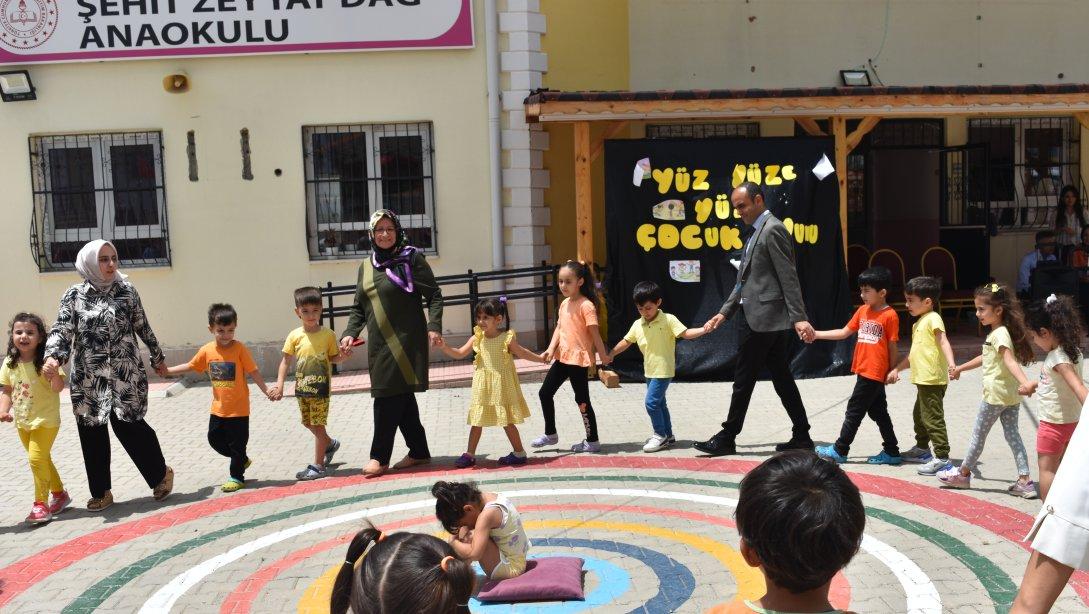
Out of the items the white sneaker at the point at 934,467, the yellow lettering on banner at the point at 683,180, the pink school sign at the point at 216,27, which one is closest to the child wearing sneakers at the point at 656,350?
the white sneaker at the point at 934,467

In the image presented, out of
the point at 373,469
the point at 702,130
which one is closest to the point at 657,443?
the point at 373,469

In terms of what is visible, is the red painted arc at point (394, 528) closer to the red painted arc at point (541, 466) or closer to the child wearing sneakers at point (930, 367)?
the red painted arc at point (541, 466)

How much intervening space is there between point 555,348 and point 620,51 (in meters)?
6.13

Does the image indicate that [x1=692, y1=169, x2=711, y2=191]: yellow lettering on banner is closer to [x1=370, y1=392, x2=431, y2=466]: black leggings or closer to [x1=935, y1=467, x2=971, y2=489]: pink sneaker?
[x1=370, y1=392, x2=431, y2=466]: black leggings

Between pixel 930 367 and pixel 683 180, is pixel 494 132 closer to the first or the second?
pixel 683 180

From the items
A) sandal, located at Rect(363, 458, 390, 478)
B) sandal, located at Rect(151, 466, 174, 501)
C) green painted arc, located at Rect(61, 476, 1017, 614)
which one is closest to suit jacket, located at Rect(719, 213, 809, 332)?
green painted arc, located at Rect(61, 476, 1017, 614)

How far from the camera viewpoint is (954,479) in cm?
660

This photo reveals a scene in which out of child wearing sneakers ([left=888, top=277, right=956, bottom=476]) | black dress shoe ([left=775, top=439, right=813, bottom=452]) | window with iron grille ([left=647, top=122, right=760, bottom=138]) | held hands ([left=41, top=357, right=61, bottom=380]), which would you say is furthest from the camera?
window with iron grille ([left=647, top=122, right=760, bottom=138])

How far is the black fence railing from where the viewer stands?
12.0m

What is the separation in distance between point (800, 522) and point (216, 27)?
11.2 m

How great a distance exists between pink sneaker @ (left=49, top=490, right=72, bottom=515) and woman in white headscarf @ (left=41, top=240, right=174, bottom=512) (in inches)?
6.3

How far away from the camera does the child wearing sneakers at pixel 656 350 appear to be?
7953mm

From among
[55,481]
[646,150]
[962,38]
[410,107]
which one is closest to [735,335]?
[646,150]

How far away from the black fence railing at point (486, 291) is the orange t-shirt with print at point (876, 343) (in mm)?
5196
